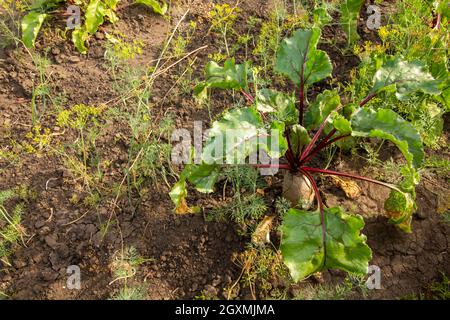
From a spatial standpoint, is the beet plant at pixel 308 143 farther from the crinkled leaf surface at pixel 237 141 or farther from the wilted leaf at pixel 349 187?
the wilted leaf at pixel 349 187

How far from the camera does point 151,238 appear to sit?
2.36m

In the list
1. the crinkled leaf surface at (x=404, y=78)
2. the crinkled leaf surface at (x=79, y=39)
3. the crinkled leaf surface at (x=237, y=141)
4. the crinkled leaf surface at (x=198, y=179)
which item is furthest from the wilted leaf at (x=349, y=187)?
the crinkled leaf surface at (x=79, y=39)

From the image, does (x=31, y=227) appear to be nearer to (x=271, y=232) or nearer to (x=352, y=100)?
(x=271, y=232)

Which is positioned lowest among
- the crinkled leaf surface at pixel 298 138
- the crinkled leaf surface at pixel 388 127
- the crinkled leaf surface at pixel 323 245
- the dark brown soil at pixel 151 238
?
the dark brown soil at pixel 151 238

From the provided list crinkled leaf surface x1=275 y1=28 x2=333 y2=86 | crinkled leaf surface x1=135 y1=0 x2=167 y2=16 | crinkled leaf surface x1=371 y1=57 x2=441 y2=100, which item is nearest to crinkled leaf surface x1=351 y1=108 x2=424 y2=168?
crinkled leaf surface x1=371 y1=57 x2=441 y2=100

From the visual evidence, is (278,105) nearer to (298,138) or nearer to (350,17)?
(298,138)

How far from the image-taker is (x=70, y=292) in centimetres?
221

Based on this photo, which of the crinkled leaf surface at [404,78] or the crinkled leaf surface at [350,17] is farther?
the crinkled leaf surface at [350,17]

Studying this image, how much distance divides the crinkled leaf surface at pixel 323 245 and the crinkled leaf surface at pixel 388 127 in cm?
43

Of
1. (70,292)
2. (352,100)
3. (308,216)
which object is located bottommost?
(70,292)

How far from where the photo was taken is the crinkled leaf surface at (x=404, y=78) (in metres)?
2.24
